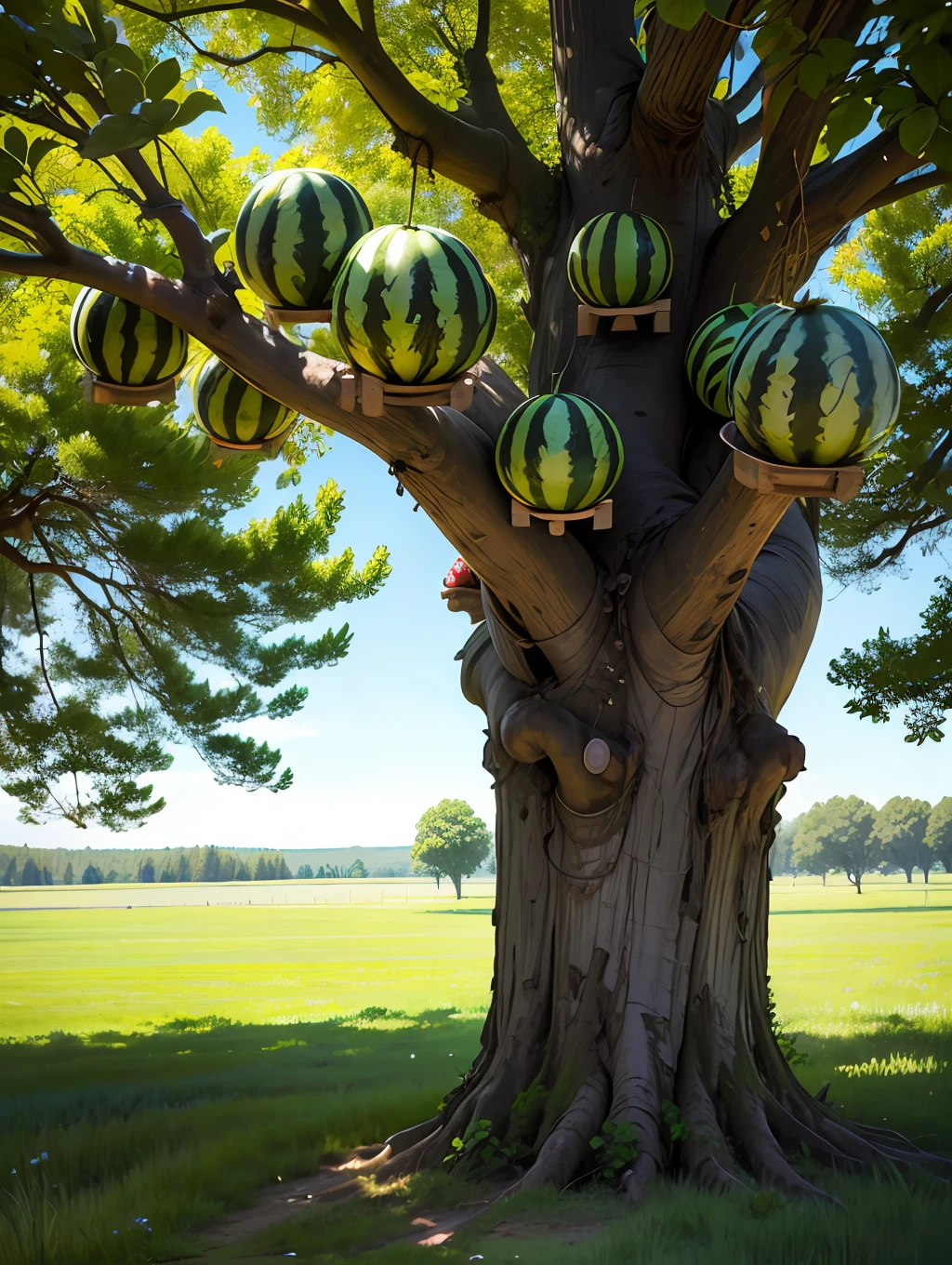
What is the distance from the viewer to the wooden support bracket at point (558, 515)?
252 cm

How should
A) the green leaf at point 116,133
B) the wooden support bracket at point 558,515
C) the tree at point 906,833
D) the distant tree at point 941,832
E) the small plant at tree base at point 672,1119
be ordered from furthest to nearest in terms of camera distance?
the tree at point 906,833 < the distant tree at point 941,832 < the small plant at tree base at point 672,1119 < the wooden support bracket at point 558,515 < the green leaf at point 116,133

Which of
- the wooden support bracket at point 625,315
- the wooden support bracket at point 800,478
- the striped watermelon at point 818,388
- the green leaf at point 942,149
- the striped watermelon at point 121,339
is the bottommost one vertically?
the wooden support bracket at point 800,478

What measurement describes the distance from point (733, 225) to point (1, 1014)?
769 cm

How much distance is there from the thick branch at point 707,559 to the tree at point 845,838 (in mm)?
44282

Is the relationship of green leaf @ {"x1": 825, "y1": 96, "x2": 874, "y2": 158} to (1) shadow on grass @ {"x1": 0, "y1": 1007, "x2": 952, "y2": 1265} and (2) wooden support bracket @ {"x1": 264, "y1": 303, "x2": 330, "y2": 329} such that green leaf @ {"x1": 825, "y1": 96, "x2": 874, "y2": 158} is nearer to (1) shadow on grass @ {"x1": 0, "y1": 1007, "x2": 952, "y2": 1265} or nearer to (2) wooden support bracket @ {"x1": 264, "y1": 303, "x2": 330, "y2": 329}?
(2) wooden support bracket @ {"x1": 264, "y1": 303, "x2": 330, "y2": 329}

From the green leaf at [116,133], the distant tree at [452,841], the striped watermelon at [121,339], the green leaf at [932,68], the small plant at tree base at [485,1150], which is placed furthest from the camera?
the distant tree at [452,841]

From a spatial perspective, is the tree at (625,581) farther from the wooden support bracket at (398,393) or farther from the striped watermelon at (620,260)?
the striped watermelon at (620,260)

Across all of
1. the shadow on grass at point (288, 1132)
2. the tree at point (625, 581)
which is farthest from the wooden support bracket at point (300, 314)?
the shadow on grass at point (288, 1132)

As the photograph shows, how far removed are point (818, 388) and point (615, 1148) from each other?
2.01 metres

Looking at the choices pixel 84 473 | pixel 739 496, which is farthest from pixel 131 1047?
pixel 739 496

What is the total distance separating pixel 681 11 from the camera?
1884 mm

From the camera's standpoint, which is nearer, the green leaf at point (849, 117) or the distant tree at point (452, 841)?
the green leaf at point (849, 117)

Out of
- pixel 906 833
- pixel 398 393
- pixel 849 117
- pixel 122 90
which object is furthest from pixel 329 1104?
pixel 906 833

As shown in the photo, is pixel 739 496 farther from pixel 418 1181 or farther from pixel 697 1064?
pixel 418 1181
